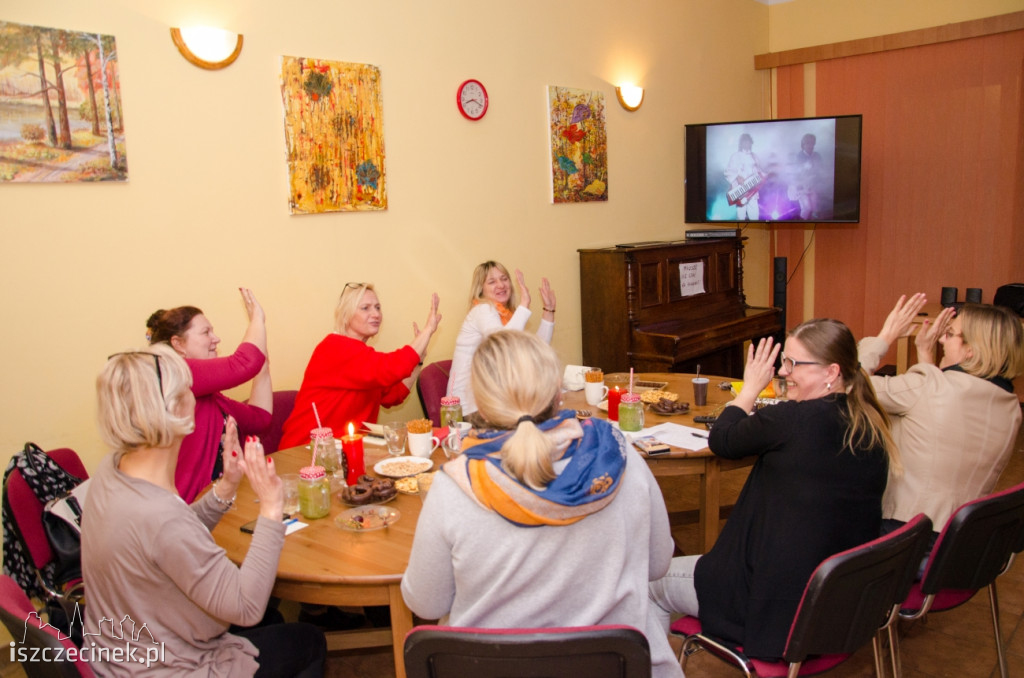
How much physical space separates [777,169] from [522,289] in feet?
7.92

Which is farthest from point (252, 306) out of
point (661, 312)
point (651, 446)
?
point (661, 312)

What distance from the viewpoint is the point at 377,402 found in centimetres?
352

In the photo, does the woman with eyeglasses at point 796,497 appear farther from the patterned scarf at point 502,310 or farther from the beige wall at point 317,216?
the patterned scarf at point 502,310

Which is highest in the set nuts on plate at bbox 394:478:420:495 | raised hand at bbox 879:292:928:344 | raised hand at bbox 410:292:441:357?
raised hand at bbox 879:292:928:344

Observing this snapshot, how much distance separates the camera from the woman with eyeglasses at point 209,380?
2.60 m

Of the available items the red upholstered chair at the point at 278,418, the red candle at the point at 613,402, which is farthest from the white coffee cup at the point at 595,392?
the red upholstered chair at the point at 278,418

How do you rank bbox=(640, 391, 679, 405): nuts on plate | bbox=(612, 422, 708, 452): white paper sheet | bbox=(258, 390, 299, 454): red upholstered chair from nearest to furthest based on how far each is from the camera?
bbox=(612, 422, 708, 452): white paper sheet < bbox=(640, 391, 679, 405): nuts on plate < bbox=(258, 390, 299, 454): red upholstered chair

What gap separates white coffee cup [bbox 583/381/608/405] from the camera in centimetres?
324

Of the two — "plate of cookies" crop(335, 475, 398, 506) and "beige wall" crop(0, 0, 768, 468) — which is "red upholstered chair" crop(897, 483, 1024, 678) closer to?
"plate of cookies" crop(335, 475, 398, 506)

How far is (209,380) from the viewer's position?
2.66m

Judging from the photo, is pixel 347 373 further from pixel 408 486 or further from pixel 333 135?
pixel 333 135

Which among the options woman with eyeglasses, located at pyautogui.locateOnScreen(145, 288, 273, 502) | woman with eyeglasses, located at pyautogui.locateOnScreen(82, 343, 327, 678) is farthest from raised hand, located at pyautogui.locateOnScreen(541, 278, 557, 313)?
woman with eyeglasses, located at pyautogui.locateOnScreen(82, 343, 327, 678)

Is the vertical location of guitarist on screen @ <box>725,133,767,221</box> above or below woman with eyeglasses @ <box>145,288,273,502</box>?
above

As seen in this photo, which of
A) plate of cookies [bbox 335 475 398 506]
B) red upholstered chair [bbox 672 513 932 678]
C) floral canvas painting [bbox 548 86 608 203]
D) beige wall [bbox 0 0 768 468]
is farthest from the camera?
floral canvas painting [bbox 548 86 608 203]
